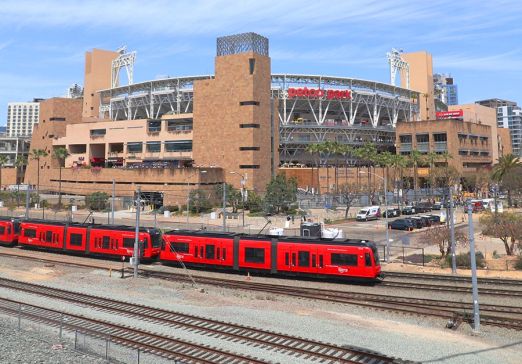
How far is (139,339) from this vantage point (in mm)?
19797

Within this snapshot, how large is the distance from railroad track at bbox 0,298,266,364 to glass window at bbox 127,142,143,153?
4010 inches

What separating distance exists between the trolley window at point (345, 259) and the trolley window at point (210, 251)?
9.87 metres

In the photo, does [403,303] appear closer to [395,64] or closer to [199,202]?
[199,202]

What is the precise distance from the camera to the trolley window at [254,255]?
33531 mm

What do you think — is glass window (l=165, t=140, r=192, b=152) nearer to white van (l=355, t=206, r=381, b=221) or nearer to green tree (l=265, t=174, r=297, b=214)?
green tree (l=265, t=174, r=297, b=214)

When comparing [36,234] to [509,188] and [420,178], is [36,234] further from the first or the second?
[420,178]

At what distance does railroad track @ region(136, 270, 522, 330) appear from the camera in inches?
899

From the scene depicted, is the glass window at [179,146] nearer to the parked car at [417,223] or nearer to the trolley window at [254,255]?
the parked car at [417,223]

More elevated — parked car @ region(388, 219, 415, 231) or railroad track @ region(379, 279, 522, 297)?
parked car @ region(388, 219, 415, 231)

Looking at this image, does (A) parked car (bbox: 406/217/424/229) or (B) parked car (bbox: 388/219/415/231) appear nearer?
(B) parked car (bbox: 388/219/415/231)

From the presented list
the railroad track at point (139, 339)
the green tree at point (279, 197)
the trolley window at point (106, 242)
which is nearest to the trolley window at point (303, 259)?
the railroad track at point (139, 339)

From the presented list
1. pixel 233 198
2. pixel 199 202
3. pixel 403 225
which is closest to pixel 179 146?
pixel 199 202

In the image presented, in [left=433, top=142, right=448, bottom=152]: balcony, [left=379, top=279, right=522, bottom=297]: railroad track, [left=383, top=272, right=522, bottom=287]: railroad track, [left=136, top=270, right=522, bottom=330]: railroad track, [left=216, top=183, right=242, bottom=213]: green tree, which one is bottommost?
[left=136, top=270, right=522, bottom=330]: railroad track

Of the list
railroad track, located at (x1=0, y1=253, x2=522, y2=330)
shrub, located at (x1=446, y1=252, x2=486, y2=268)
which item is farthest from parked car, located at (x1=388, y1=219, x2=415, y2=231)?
railroad track, located at (x1=0, y1=253, x2=522, y2=330)
